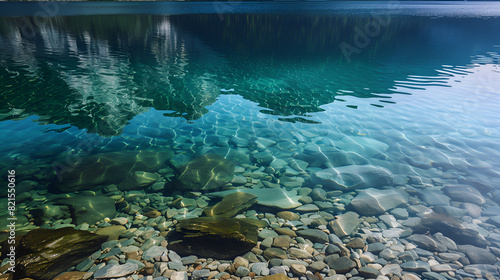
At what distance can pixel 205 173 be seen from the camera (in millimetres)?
7562

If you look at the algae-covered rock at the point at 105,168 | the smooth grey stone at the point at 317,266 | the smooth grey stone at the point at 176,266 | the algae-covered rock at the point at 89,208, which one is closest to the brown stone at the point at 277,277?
the smooth grey stone at the point at 317,266

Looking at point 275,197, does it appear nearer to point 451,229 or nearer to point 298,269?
point 298,269

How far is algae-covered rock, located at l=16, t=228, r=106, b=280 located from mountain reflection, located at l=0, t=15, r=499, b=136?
5.82m

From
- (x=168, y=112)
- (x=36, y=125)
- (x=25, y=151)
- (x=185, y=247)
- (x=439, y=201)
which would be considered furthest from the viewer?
(x=168, y=112)

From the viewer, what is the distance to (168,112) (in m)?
12.3

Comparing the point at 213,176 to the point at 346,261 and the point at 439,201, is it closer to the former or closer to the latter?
the point at 346,261

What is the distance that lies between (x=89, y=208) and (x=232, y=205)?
3.20 metres

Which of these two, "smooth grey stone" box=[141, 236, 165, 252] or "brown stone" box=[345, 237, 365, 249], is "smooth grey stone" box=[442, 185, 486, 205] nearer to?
"brown stone" box=[345, 237, 365, 249]

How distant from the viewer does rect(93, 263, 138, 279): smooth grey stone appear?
4297mm

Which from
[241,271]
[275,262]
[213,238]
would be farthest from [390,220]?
[213,238]

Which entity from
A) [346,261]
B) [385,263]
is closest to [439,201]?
[385,263]

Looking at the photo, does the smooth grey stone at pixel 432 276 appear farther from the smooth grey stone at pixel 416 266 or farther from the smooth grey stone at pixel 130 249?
the smooth grey stone at pixel 130 249

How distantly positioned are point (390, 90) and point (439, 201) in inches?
448

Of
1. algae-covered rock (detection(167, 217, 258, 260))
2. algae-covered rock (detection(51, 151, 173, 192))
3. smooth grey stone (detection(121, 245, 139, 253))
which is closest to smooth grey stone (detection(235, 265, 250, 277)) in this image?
algae-covered rock (detection(167, 217, 258, 260))
